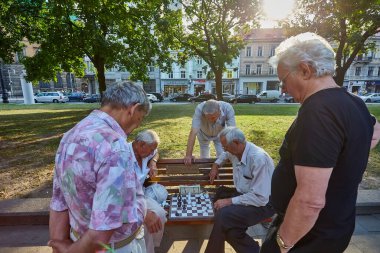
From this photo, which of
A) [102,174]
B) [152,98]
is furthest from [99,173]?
[152,98]

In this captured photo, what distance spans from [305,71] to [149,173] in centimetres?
245

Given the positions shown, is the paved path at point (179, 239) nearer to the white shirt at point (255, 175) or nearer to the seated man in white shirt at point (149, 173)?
the seated man in white shirt at point (149, 173)

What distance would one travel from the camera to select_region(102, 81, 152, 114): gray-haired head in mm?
1284

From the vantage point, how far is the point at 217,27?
1395 cm

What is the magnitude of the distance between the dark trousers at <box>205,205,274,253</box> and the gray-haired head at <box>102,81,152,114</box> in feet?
5.06

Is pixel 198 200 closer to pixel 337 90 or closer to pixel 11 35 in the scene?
pixel 337 90

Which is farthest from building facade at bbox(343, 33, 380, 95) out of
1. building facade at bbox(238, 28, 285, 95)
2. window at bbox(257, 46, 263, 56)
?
window at bbox(257, 46, 263, 56)

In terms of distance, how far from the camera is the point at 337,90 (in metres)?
1.13

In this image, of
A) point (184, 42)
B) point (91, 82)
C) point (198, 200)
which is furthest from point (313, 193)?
point (91, 82)

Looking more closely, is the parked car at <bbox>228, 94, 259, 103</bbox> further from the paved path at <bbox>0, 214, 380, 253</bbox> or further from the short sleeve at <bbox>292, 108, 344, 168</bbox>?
the short sleeve at <bbox>292, 108, 344, 168</bbox>

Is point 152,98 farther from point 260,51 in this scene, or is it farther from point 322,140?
point 322,140

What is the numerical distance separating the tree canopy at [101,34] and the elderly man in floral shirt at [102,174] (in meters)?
9.82

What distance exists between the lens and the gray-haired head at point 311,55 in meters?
1.16

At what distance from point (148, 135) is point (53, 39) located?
11.1m
